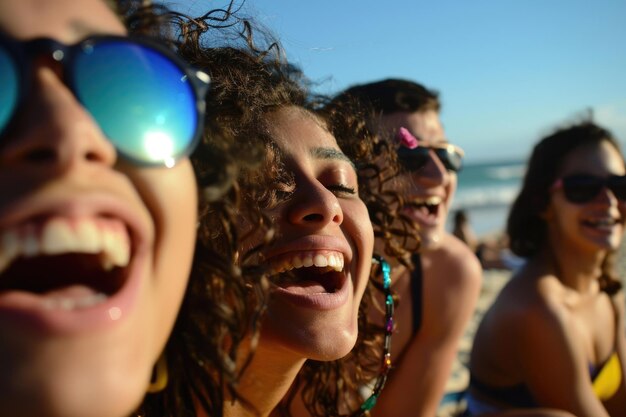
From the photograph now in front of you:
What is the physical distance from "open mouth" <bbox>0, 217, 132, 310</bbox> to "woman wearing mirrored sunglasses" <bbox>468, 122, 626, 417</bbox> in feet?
11.6

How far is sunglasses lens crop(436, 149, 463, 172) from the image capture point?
3887mm

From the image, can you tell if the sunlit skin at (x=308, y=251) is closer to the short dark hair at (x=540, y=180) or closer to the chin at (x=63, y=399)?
→ the chin at (x=63, y=399)

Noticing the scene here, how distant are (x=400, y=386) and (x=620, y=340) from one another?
222 centimetres

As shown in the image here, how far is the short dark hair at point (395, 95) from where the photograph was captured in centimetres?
382

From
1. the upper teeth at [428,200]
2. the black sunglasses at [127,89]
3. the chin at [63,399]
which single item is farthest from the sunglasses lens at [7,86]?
the upper teeth at [428,200]

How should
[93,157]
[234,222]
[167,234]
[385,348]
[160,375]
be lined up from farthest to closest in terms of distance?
[385,348]
[234,222]
[160,375]
[167,234]
[93,157]

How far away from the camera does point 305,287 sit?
2.18m

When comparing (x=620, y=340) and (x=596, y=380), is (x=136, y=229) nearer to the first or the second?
(x=596, y=380)

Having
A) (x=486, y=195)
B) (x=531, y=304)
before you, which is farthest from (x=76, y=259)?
(x=486, y=195)

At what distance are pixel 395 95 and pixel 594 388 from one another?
8.97 ft

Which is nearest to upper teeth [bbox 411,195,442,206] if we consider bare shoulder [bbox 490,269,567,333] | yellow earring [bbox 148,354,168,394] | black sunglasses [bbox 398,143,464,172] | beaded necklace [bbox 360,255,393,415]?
black sunglasses [bbox 398,143,464,172]

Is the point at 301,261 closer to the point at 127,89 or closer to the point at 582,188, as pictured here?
the point at 127,89

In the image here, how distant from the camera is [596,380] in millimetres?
4137

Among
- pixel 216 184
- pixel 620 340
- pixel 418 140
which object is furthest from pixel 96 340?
pixel 620 340
